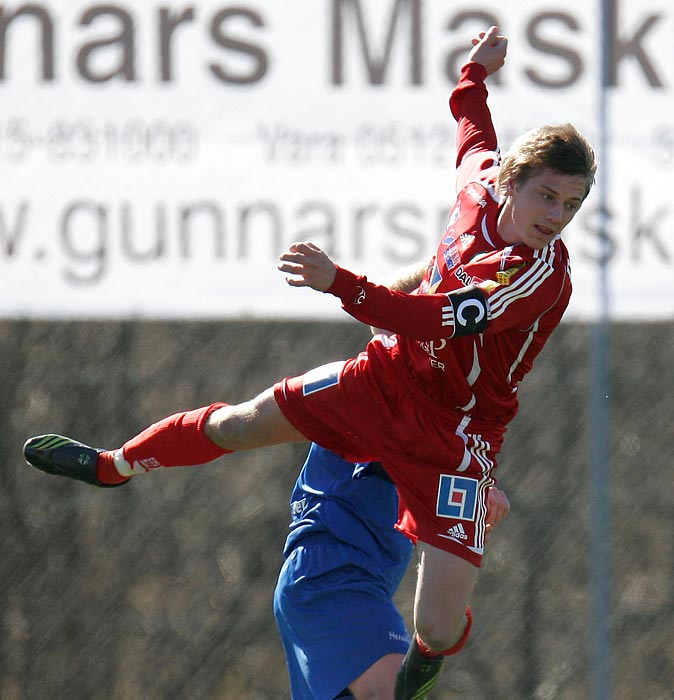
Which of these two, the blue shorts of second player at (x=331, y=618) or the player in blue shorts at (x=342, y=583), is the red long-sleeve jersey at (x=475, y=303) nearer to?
the player in blue shorts at (x=342, y=583)

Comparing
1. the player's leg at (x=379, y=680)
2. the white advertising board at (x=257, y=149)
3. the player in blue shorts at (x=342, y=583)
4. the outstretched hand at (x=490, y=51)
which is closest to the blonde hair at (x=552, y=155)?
the outstretched hand at (x=490, y=51)

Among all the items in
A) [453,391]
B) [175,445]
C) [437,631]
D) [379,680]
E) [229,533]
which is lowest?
[229,533]

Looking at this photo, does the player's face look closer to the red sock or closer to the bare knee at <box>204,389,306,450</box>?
the bare knee at <box>204,389,306,450</box>

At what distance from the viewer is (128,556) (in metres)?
5.55

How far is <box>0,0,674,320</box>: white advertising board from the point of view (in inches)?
195

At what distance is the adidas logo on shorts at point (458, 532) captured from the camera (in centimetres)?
349

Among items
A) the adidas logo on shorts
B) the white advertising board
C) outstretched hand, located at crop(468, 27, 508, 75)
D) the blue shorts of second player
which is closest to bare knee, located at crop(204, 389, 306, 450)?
the blue shorts of second player

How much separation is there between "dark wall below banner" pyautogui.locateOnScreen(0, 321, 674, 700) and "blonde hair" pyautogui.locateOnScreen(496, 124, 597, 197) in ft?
7.54

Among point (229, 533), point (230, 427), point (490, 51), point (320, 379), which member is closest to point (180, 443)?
point (230, 427)

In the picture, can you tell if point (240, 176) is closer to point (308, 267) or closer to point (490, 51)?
point (490, 51)

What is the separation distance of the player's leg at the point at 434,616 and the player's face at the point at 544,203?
77 centimetres

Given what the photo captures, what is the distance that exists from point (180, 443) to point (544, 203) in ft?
3.51

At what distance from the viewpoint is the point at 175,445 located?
3.65 metres

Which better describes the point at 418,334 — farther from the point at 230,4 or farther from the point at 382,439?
the point at 230,4
